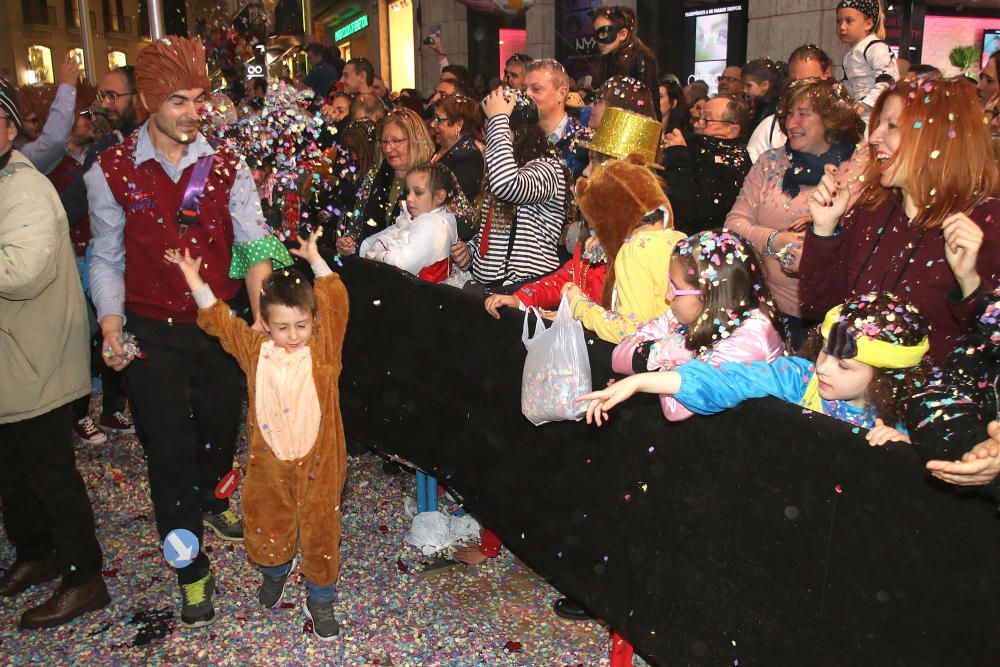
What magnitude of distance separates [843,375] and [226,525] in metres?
3.34

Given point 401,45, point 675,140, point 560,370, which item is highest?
point 401,45

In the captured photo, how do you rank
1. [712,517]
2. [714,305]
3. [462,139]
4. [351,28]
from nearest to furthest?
[712,517]
[714,305]
[462,139]
[351,28]

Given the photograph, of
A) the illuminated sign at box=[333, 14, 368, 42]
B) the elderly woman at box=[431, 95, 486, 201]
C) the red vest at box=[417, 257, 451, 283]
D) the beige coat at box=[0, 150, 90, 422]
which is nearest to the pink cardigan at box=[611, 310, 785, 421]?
the red vest at box=[417, 257, 451, 283]

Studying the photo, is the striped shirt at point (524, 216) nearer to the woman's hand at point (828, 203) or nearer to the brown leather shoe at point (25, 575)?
the woman's hand at point (828, 203)

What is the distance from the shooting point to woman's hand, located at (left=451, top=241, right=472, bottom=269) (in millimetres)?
4891

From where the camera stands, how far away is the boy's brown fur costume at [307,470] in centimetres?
359

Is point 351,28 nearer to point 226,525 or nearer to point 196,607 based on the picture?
point 226,525

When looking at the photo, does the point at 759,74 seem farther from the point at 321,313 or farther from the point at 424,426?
the point at 321,313

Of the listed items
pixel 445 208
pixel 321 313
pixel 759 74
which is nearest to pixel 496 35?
pixel 759 74

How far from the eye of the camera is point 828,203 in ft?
10.2

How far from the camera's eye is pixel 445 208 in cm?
481

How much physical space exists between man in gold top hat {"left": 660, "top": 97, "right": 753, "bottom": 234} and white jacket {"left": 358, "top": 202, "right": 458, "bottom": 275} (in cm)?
125

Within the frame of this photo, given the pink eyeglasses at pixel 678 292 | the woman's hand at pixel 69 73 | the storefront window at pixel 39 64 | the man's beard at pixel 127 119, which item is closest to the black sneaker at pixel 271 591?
the pink eyeglasses at pixel 678 292

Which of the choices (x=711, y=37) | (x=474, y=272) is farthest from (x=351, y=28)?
(x=474, y=272)
